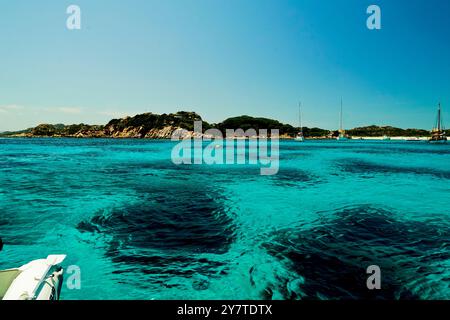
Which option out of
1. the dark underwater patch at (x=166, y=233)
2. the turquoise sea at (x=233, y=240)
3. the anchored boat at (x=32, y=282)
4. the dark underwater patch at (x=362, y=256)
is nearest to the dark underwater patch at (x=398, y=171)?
the turquoise sea at (x=233, y=240)

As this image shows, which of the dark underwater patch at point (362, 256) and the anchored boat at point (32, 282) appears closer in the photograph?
the anchored boat at point (32, 282)

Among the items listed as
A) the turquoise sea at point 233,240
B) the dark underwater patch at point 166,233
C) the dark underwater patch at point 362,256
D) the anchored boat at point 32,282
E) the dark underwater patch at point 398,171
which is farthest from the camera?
the dark underwater patch at point 398,171

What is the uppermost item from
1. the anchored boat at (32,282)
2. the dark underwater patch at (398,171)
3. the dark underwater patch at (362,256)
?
the anchored boat at (32,282)

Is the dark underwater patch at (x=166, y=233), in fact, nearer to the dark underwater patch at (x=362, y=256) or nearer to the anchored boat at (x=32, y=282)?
the dark underwater patch at (x=362, y=256)

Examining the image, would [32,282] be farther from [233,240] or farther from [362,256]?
[362,256]

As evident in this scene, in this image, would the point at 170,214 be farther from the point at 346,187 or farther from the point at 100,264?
the point at 346,187
